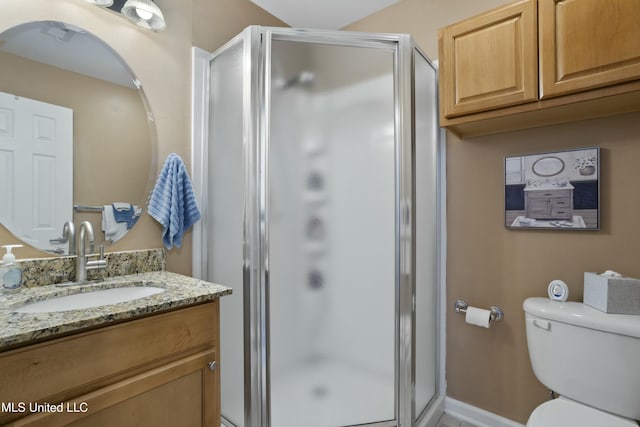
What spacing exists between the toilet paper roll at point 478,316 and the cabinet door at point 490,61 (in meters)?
1.06

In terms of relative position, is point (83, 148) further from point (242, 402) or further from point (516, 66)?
point (516, 66)

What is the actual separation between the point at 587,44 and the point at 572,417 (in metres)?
1.45

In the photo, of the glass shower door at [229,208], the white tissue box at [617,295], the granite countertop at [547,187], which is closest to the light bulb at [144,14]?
the glass shower door at [229,208]

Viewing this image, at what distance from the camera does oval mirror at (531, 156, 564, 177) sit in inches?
61.4

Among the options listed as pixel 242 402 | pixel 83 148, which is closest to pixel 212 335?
pixel 242 402

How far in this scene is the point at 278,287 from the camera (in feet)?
4.94

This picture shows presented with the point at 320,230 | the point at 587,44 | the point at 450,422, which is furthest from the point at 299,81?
the point at 450,422

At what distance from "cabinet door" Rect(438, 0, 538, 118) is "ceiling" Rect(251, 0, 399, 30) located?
2.60ft

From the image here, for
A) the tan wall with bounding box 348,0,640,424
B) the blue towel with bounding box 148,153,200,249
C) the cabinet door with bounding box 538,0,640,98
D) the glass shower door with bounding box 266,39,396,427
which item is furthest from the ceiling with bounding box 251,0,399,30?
the blue towel with bounding box 148,153,200,249

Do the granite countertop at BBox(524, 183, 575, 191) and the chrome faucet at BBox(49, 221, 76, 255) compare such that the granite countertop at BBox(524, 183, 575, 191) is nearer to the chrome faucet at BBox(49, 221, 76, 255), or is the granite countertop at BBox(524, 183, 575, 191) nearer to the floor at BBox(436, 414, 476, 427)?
the floor at BBox(436, 414, 476, 427)

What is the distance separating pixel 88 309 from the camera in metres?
0.96

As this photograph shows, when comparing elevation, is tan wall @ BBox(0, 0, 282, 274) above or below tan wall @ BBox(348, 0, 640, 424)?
above

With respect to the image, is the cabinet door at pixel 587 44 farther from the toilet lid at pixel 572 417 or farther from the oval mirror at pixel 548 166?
the toilet lid at pixel 572 417

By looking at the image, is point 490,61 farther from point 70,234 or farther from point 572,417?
point 70,234
